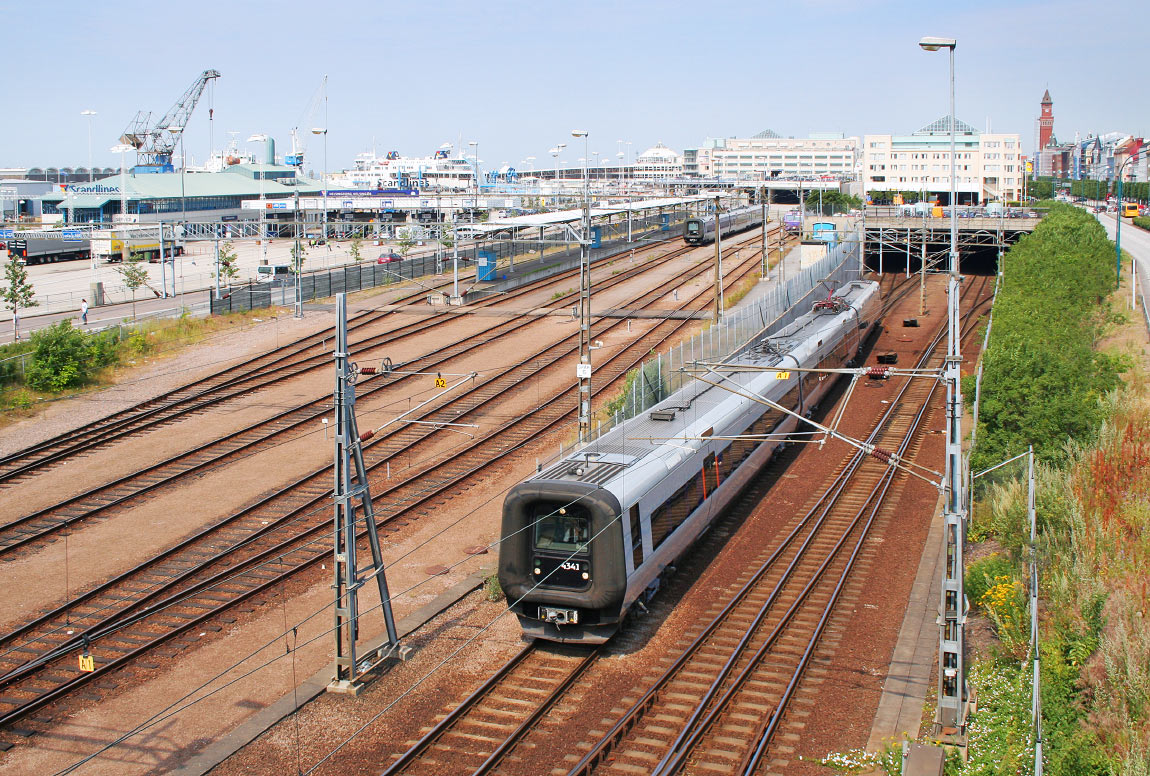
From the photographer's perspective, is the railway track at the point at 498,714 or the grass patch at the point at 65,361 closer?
the railway track at the point at 498,714

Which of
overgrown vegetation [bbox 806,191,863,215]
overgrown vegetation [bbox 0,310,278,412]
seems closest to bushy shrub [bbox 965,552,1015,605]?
overgrown vegetation [bbox 0,310,278,412]

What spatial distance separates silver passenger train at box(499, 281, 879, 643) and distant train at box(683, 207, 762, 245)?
1763 inches

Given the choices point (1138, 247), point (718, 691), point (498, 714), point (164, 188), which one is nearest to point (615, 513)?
point (718, 691)

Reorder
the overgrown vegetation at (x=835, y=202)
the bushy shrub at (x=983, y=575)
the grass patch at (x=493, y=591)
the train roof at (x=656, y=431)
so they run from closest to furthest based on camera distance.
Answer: the train roof at (x=656, y=431)
the bushy shrub at (x=983, y=575)
the grass patch at (x=493, y=591)
the overgrown vegetation at (x=835, y=202)

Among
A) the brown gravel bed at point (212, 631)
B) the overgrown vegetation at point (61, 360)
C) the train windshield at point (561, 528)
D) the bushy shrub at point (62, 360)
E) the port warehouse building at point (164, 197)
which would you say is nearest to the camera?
the brown gravel bed at point (212, 631)

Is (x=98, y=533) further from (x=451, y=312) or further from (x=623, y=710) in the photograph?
(x=451, y=312)

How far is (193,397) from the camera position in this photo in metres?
31.0

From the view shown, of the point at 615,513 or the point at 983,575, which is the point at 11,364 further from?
the point at 983,575

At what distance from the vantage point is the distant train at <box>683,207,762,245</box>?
65500 millimetres

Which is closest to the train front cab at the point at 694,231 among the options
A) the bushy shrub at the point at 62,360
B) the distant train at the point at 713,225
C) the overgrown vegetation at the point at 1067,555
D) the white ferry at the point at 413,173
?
the distant train at the point at 713,225

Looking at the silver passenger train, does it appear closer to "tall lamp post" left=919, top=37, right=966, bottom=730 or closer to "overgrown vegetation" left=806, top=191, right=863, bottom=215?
"tall lamp post" left=919, top=37, right=966, bottom=730

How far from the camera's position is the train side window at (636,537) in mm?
15031

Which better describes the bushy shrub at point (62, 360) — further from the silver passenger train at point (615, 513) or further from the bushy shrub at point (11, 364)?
the silver passenger train at point (615, 513)

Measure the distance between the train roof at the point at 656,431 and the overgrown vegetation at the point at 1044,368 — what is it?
17.5 ft
